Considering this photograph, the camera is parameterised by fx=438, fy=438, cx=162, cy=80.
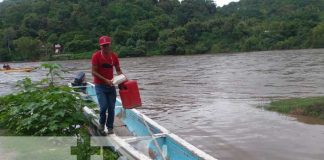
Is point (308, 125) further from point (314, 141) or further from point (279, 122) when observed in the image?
point (314, 141)

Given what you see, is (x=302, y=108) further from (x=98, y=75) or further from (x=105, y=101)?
(x=98, y=75)

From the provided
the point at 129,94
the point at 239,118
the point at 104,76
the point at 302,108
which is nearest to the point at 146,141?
the point at 129,94

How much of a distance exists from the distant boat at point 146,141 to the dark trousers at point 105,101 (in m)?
0.25

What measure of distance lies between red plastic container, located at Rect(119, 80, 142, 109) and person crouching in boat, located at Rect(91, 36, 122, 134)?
0.64ft

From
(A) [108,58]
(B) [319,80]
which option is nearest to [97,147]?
(A) [108,58]

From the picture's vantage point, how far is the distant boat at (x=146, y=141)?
599 cm

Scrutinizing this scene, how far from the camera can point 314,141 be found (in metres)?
9.49

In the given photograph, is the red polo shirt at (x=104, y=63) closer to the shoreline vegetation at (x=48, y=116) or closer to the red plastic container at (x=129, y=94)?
the red plastic container at (x=129, y=94)

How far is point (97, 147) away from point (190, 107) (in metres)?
8.58

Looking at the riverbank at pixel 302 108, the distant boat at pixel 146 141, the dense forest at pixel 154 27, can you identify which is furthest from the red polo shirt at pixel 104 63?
the dense forest at pixel 154 27

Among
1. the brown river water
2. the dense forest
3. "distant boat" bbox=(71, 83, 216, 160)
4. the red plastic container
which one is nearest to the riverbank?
the brown river water

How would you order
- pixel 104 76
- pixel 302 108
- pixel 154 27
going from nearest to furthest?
pixel 104 76 → pixel 302 108 → pixel 154 27

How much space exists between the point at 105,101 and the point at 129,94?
1.36ft

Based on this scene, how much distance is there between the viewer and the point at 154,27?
74562mm
